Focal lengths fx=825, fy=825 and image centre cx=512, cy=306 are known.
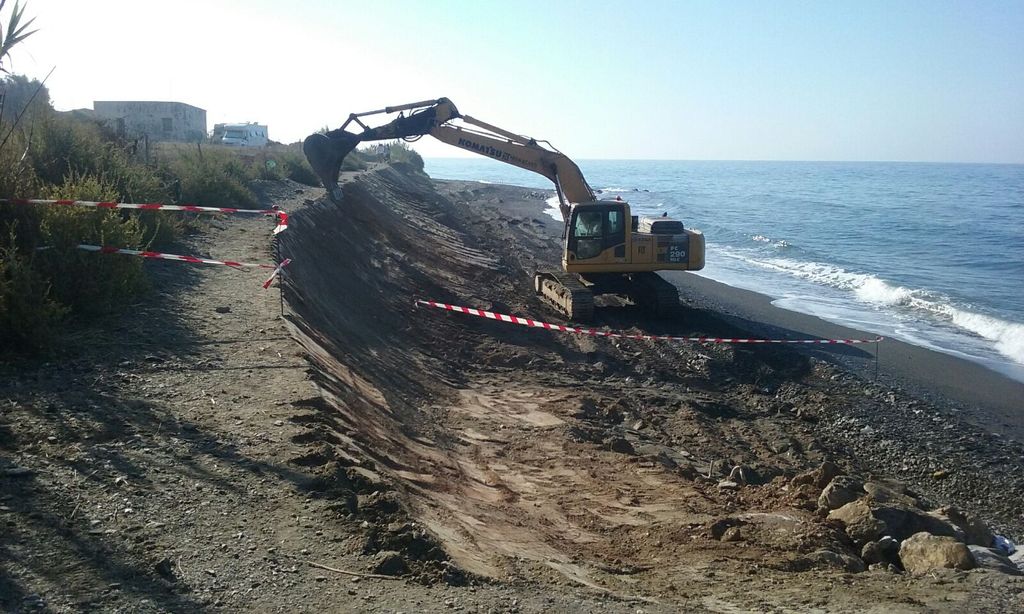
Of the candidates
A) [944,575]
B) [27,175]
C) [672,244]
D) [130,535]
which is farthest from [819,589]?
[672,244]

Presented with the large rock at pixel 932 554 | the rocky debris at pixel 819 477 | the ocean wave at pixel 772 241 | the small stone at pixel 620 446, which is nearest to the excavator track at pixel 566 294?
the small stone at pixel 620 446

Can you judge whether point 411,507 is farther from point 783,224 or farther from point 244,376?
point 783,224

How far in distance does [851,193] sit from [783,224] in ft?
119

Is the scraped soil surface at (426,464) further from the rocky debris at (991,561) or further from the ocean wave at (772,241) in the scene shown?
the ocean wave at (772,241)

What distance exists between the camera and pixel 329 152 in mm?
17203

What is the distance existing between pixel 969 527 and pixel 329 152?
1341 centimetres

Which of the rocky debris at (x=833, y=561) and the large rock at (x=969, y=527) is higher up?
the rocky debris at (x=833, y=561)

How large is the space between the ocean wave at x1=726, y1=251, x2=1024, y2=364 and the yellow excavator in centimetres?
746

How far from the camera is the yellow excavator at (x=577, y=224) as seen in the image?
17.4m

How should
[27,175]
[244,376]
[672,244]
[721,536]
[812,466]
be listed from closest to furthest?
[721,536], [244,376], [27,175], [812,466], [672,244]

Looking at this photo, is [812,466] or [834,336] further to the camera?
[834,336]

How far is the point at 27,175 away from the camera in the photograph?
9.49m

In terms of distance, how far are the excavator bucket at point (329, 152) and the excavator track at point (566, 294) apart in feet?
16.9

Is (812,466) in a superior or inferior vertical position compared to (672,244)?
inferior
